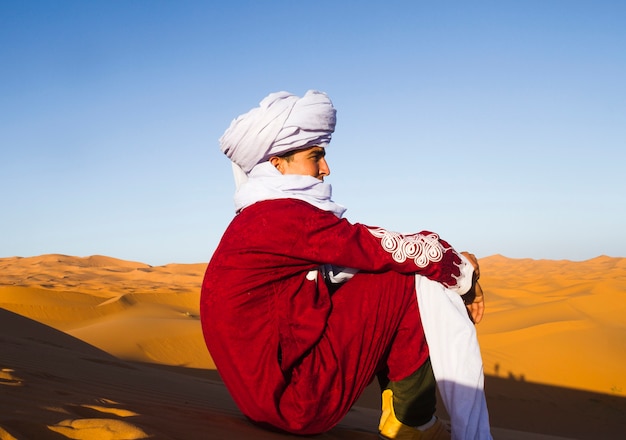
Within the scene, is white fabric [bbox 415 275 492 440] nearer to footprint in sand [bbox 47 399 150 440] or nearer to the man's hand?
the man's hand

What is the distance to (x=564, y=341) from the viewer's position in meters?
12.3

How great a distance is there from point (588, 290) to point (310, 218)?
23.8m

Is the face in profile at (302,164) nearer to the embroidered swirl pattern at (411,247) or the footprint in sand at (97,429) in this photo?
the embroidered swirl pattern at (411,247)

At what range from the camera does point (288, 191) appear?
293 cm

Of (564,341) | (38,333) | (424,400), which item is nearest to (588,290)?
(564,341)

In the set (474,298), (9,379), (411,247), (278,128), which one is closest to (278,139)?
(278,128)

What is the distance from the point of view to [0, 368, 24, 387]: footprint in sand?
3.22m

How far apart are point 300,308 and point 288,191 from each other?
0.58 metres

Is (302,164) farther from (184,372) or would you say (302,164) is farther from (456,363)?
(184,372)

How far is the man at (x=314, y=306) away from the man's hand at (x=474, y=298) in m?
0.05

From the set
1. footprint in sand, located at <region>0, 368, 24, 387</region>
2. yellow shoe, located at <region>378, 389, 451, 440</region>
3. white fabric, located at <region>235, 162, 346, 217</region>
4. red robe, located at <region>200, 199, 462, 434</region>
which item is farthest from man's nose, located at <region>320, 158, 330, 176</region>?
footprint in sand, located at <region>0, 368, 24, 387</region>

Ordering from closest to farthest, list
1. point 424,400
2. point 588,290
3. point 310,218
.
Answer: point 310,218, point 424,400, point 588,290

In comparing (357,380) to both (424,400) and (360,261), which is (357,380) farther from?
(360,261)

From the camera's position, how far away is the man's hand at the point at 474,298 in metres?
3.15
